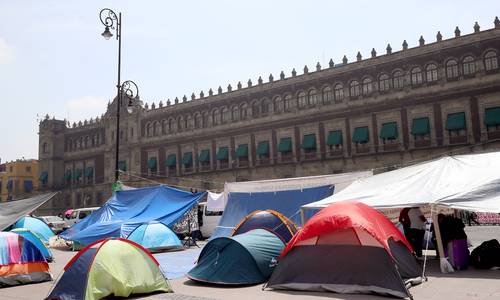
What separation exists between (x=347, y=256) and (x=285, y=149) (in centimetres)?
3421

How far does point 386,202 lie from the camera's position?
1107 cm

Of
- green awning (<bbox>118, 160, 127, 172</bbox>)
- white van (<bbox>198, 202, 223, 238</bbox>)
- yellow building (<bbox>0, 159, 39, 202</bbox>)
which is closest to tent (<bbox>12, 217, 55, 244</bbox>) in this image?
white van (<bbox>198, 202, 223, 238</bbox>)

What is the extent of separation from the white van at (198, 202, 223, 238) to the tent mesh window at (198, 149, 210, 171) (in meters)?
25.1

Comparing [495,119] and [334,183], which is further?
[495,119]

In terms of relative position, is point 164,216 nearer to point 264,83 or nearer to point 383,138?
point 383,138

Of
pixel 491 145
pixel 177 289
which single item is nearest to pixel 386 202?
pixel 177 289

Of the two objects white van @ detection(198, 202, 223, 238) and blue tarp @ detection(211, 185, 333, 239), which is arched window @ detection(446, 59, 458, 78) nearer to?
white van @ detection(198, 202, 223, 238)

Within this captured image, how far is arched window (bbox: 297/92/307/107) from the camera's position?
42.8 meters

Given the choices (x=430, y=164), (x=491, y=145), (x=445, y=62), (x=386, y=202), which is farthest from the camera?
(x=445, y=62)

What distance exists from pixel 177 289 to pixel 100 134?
55.4m

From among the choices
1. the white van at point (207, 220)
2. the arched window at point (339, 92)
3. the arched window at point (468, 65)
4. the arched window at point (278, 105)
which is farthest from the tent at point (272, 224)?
the arched window at point (278, 105)

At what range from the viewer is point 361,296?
815 cm

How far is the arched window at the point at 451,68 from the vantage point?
35344mm

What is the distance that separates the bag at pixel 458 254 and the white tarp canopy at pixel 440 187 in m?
1.18
